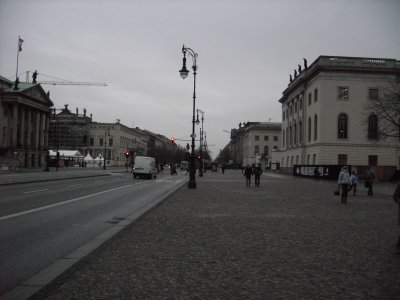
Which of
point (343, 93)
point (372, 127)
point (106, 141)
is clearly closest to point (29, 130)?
point (106, 141)

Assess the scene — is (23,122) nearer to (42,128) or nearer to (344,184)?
(42,128)

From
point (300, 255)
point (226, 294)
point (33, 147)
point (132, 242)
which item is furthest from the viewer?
point (33, 147)

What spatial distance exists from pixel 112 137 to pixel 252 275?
123 metres

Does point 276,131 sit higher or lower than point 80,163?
higher

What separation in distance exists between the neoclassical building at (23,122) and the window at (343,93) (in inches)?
2020

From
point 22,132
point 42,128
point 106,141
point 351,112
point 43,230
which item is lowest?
point 43,230

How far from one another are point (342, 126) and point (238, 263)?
51316mm

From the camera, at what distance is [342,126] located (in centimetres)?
5397

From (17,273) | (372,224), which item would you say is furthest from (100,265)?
(372,224)

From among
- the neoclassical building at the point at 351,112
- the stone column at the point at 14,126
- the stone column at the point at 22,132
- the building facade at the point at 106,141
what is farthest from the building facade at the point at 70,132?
the neoclassical building at the point at 351,112

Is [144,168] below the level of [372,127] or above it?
below

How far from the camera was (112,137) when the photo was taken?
125250 mm

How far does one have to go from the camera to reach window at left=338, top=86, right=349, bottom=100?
5372 centimetres

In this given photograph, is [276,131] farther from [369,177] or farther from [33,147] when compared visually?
[369,177]
